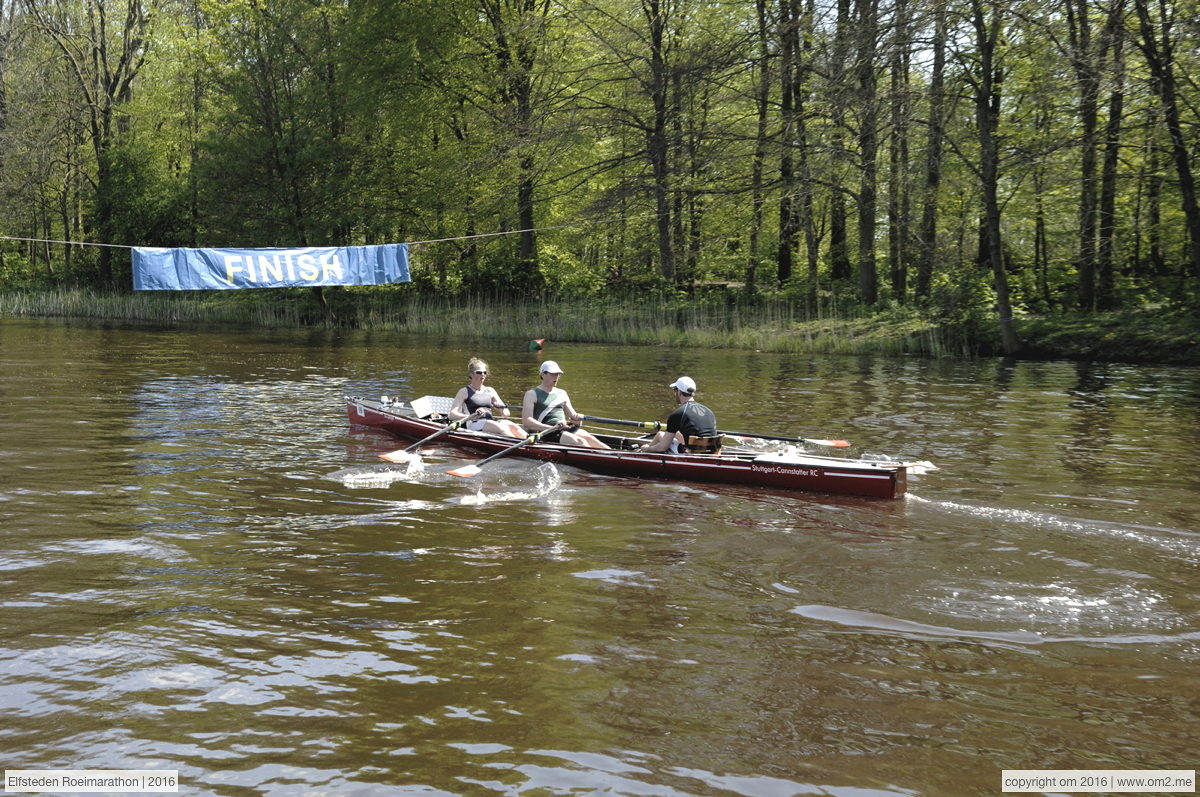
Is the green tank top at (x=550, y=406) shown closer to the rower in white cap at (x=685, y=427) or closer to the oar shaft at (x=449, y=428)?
the oar shaft at (x=449, y=428)

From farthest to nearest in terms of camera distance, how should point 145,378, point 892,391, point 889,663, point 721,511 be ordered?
point 145,378 → point 892,391 → point 721,511 → point 889,663

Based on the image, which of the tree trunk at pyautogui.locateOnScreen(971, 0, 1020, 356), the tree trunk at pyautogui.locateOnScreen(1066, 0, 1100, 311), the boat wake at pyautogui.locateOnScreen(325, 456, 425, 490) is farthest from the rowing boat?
the tree trunk at pyautogui.locateOnScreen(971, 0, 1020, 356)

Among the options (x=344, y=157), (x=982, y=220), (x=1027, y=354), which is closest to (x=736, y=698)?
(x=1027, y=354)

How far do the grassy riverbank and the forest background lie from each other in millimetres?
105

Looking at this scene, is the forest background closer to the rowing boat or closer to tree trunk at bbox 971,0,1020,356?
tree trunk at bbox 971,0,1020,356

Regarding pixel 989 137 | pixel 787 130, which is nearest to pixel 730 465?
pixel 989 137

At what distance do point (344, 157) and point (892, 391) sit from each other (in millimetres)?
24460

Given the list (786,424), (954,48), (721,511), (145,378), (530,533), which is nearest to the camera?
(530,533)

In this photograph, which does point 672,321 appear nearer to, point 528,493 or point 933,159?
point 933,159

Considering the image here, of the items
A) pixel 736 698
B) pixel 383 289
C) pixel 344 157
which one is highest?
pixel 344 157

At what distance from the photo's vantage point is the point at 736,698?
16.3 ft

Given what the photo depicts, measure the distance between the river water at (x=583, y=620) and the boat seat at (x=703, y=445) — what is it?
650mm

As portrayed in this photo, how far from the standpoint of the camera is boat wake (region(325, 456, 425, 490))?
1007cm

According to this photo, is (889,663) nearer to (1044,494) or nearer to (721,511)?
(721,511)
